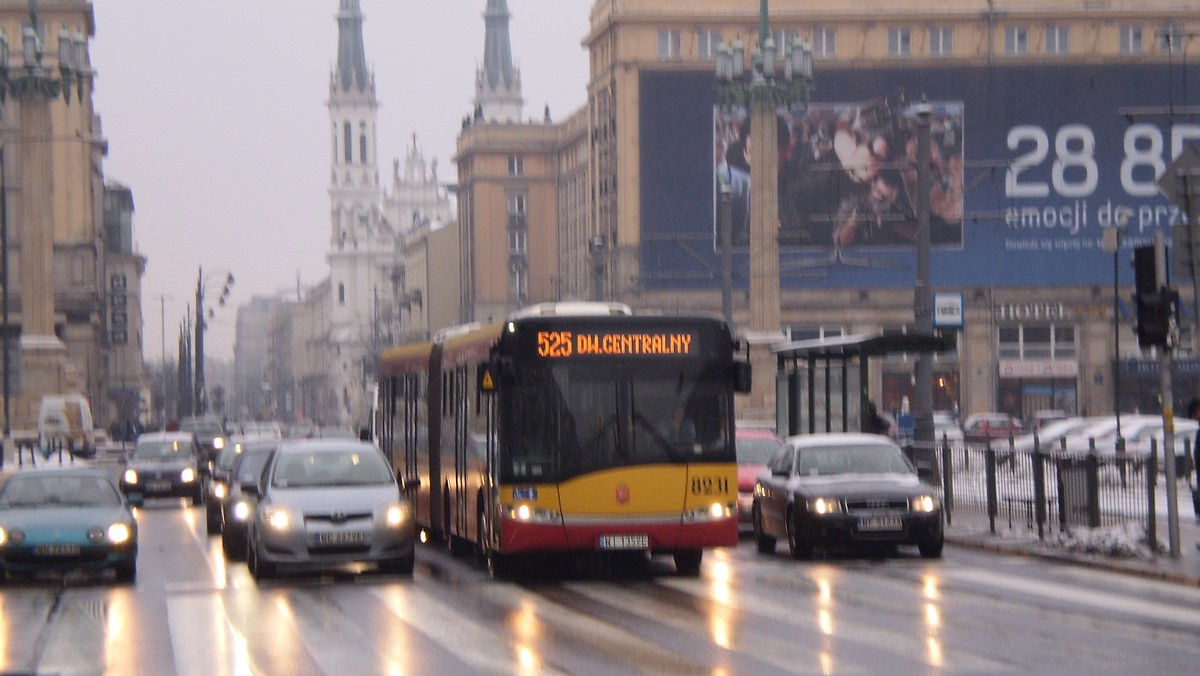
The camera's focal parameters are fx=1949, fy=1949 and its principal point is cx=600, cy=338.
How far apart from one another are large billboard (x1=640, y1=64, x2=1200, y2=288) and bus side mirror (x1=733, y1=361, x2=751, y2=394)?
70.3m

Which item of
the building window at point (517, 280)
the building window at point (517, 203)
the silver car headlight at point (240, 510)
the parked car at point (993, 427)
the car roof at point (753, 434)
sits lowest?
the parked car at point (993, 427)

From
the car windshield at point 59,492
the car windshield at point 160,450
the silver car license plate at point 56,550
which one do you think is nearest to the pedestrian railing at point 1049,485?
the car windshield at point 59,492

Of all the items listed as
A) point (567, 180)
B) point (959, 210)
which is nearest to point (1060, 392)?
point (959, 210)

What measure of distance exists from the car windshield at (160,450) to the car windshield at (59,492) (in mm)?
19984

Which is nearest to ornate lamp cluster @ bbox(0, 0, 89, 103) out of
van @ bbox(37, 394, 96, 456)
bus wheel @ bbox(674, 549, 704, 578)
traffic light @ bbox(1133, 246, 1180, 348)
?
van @ bbox(37, 394, 96, 456)

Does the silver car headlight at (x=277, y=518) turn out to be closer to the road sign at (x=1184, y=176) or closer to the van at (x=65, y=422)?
the road sign at (x=1184, y=176)

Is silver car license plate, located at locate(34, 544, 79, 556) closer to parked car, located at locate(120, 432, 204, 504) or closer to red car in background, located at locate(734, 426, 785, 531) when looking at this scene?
red car in background, located at locate(734, 426, 785, 531)

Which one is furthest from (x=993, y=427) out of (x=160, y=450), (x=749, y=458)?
(x=749, y=458)

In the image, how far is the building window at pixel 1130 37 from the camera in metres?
101

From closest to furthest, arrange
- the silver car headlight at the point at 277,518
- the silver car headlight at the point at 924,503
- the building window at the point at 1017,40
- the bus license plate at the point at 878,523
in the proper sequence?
1. the silver car headlight at the point at 277,518
2. the bus license plate at the point at 878,523
3. the silver car headlight at the point at 924,503
4. the building window at the point at 1017,40

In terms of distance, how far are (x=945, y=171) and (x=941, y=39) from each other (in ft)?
37.5

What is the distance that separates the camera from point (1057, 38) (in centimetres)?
10106

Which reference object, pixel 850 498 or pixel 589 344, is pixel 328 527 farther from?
pixel 850 498

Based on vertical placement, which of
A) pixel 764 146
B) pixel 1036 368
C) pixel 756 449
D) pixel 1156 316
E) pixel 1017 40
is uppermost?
pixel 1017 40
